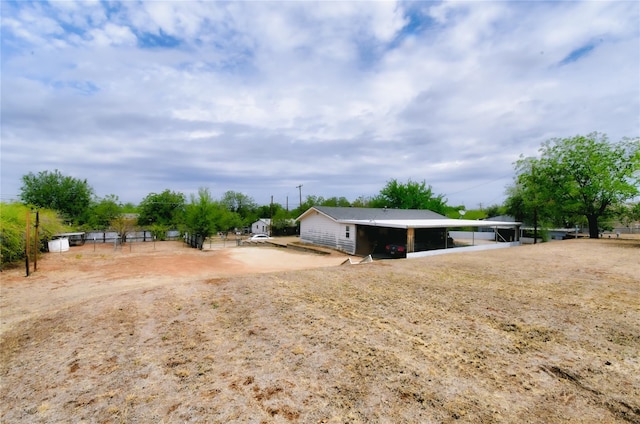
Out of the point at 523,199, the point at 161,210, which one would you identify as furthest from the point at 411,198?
the point at 161,210

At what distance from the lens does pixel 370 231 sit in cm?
2212

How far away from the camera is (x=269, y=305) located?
5.71 meters

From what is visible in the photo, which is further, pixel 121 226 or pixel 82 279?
pixel 121 226

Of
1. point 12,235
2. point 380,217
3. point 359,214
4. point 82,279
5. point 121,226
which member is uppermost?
point 359,214

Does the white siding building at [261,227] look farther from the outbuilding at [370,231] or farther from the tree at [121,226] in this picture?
the outbuilding at [370,231]

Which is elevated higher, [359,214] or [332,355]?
[359,214]

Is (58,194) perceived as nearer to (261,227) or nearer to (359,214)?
(261,227)

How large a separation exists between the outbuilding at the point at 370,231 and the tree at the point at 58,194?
→ 81.5 ft

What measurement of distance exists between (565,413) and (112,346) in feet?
17.9

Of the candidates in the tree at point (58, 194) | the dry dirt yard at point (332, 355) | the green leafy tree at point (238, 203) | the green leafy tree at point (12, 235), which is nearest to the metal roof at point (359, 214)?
the dry dirt yard at point (332, 355)

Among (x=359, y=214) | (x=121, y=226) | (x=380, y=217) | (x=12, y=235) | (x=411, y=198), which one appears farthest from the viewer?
(x=411, y=198)

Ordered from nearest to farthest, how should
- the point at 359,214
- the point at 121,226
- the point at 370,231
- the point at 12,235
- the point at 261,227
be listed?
the point at 12,235 < the point at 370,231 < the point at 359,214 < the point at 121,226 < the point at 261,227

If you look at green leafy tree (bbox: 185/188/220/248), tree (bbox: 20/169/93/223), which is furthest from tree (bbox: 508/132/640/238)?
tree (bbox: 20/169/93/223)

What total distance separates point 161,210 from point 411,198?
1264 inches
